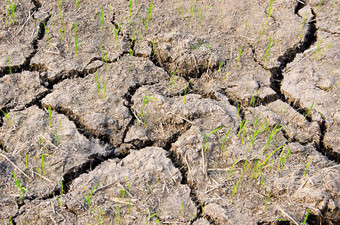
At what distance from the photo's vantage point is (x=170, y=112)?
7.33ft

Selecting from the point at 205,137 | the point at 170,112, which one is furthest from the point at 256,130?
the point at 170,112

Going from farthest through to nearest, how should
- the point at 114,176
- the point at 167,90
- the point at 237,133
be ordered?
the point at 167,90, the point at 237,133, the point at 114,176

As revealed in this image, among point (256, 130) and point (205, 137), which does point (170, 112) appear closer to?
point (205, 137)

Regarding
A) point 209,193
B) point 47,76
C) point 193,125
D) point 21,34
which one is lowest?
point 209,193

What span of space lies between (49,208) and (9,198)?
216 millimetres

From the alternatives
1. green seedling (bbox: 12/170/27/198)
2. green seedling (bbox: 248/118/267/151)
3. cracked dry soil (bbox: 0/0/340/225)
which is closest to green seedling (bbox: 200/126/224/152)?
cracked dry soil (bbox: 0/0/340/225)

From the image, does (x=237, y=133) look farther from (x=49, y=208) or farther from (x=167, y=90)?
(x=49, y=208)

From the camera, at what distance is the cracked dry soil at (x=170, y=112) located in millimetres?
1867

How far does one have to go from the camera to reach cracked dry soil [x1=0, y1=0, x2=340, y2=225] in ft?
6.13

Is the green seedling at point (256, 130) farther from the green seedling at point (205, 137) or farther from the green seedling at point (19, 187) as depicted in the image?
the green seedling at point (19, 187)

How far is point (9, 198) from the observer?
185cm

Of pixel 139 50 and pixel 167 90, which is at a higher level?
pixel 139 50

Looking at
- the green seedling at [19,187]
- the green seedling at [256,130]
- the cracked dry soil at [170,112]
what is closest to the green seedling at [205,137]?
the cracked dry soil at [170,112]

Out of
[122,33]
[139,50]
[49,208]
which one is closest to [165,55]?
[139,50]
